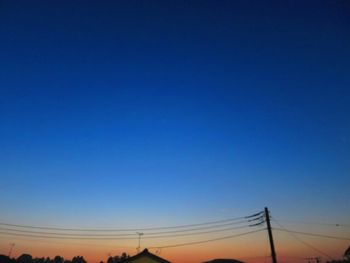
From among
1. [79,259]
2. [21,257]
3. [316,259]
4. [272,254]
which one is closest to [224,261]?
[316,259]

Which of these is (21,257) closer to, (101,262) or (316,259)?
(101,262)

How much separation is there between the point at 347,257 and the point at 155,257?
3500 centimetres

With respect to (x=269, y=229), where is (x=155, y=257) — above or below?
below

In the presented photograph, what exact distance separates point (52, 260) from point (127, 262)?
8074 centimetres

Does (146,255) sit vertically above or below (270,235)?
below

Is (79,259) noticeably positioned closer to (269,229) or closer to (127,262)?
(127,262)

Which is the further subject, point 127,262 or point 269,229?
point 127,262

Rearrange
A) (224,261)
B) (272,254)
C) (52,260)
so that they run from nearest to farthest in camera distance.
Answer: (272,254) < (224,261) < (52,260)

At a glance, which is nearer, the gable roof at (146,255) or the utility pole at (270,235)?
the utility pole at (270,235)

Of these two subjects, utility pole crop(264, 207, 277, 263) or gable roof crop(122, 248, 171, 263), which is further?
gable roof crop(122, 248, 171, 263)

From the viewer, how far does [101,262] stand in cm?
5250

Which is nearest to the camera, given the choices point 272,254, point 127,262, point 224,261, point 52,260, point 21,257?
point 272,254

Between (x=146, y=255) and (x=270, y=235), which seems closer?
(x=270, y=235)

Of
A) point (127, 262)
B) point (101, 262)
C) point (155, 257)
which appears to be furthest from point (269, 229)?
point (101, 262)
